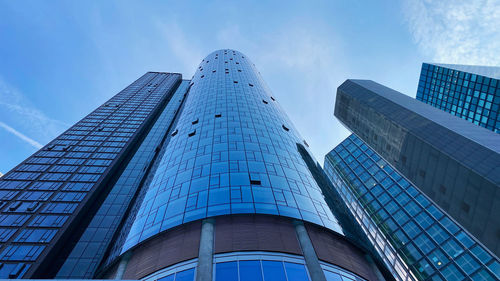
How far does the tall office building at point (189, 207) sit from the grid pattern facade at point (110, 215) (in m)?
0.19

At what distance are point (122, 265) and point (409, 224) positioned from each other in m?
48.8

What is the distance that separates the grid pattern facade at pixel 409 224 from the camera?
38.5m

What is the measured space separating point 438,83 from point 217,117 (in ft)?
271

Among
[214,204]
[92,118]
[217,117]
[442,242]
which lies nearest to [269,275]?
[214,204]

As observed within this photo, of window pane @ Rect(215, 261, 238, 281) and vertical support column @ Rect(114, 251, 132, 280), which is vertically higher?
window pane @ Rect(215, 261, 238, 281)

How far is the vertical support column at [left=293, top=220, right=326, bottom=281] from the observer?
18.7 m

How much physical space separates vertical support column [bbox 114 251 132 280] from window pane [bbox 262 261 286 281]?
12233 mm

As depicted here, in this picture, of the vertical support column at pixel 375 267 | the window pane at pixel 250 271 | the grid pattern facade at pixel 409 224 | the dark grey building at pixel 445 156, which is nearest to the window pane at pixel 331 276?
the window pane at pixel 250 271

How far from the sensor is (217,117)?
4728 cm

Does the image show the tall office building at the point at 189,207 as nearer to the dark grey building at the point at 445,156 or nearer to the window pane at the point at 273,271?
the window pane at the point at 273,271

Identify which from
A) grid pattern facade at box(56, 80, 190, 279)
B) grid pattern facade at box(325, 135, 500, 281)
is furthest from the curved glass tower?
grid pattern facade at box(325, 135, 500, 281)

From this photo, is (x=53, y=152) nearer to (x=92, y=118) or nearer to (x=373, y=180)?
(x=92, y=118)

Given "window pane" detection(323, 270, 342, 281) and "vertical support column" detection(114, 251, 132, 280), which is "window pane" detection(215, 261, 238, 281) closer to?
"window pane" detection(323, 270, 342, 281)

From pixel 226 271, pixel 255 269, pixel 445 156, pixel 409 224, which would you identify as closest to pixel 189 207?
pixel 226 271
